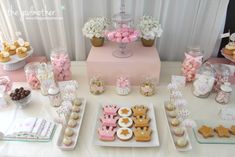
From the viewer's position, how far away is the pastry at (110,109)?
1077mm

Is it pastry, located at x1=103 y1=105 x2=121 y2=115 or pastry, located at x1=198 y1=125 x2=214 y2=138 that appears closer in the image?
pastry, located at x1=198 y1=125 x2=214 y2=138

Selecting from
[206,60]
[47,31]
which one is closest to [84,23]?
[47,31]

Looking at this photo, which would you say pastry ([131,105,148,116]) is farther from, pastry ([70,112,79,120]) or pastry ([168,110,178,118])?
pastry ([70,112,79,120])

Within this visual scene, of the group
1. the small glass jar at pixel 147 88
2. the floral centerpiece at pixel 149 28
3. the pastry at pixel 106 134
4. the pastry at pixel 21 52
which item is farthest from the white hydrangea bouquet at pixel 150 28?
the pastry at pixel 21 52

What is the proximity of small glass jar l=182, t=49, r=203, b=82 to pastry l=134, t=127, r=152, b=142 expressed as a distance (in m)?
0.46

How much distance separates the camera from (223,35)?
1.29m

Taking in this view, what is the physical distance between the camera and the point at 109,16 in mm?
1361

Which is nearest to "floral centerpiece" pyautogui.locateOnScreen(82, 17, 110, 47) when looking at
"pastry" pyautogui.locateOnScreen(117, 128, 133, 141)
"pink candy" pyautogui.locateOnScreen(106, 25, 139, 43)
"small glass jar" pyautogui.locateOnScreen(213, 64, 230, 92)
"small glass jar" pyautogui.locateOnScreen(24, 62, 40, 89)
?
"pink candy" pyautogui.locateOnScreen(106, 25, 139, 43)

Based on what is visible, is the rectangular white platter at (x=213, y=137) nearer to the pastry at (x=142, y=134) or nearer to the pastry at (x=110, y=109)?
the pastry at (x=142, y=134)

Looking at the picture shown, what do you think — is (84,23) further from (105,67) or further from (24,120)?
(24,120)

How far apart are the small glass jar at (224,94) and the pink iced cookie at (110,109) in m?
0.53

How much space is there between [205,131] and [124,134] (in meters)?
0.35

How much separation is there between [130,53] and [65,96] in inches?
16.8

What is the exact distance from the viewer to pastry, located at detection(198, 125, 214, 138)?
3.14ft
